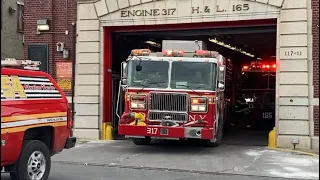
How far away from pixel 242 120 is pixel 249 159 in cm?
1211

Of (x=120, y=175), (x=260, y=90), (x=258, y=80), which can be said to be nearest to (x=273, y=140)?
(x=260, y=90)

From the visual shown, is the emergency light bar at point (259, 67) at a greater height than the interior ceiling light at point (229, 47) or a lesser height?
lesser

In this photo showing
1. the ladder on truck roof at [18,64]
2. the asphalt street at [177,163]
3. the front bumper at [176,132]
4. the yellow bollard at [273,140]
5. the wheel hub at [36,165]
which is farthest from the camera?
the yellow bollard at [273,140]

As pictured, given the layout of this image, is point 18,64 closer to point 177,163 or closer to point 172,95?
point 177,163

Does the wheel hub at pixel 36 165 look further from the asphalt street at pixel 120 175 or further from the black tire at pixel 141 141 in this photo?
the black tire at pixel 141 141

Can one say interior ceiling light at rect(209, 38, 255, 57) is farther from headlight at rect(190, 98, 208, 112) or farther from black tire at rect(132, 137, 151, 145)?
headlight at rect(190, 98, 208, 112)

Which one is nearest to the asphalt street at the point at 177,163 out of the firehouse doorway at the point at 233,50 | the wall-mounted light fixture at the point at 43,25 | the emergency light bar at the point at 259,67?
the firehouse doorway at the point at 233,50

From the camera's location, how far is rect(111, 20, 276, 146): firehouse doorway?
46.4 ft

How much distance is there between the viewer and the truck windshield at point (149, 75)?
11281 mm

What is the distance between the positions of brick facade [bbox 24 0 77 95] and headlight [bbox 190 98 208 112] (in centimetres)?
545

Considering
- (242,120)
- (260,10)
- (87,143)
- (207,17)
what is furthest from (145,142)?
(242,120)

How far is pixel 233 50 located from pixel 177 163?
1327 centimetres

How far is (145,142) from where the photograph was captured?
42.8 feet

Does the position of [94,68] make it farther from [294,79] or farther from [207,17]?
[294,79]
